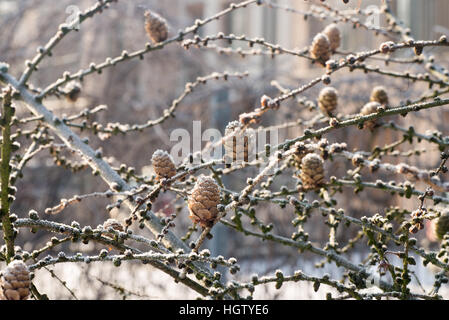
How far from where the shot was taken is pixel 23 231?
3.75 m

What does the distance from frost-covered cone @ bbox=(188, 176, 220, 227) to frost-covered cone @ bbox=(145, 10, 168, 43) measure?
22.9 inches

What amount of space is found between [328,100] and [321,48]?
114 millimetres

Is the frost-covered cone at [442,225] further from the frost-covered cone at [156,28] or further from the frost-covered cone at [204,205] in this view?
the frost-covered cone at [156,28]

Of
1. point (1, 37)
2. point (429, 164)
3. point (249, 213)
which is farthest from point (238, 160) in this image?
point (1, 37)

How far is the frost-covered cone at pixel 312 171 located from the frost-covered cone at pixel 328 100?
0.81 feet

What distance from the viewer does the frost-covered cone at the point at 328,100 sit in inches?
47.2

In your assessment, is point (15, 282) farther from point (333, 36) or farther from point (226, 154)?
point (333, 36)

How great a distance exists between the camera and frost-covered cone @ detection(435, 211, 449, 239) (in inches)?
42.1

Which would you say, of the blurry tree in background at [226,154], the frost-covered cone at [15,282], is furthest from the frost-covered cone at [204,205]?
the frost-covered cone at [15,282]

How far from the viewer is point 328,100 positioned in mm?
1207

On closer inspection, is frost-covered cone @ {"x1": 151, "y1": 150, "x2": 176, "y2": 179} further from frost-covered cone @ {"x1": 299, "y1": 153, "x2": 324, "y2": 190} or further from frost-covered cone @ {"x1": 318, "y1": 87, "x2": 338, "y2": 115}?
frost-covered cone @ {"x1": 318, "y1": 87, "x2": 338, "y2": 115}

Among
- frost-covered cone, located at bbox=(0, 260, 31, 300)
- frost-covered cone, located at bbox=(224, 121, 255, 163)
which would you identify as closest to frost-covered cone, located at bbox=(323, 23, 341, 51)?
frost-covered cone, located at bbox=(224, 121, 255, 163)

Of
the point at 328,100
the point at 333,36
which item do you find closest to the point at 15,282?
the point at 328,100
